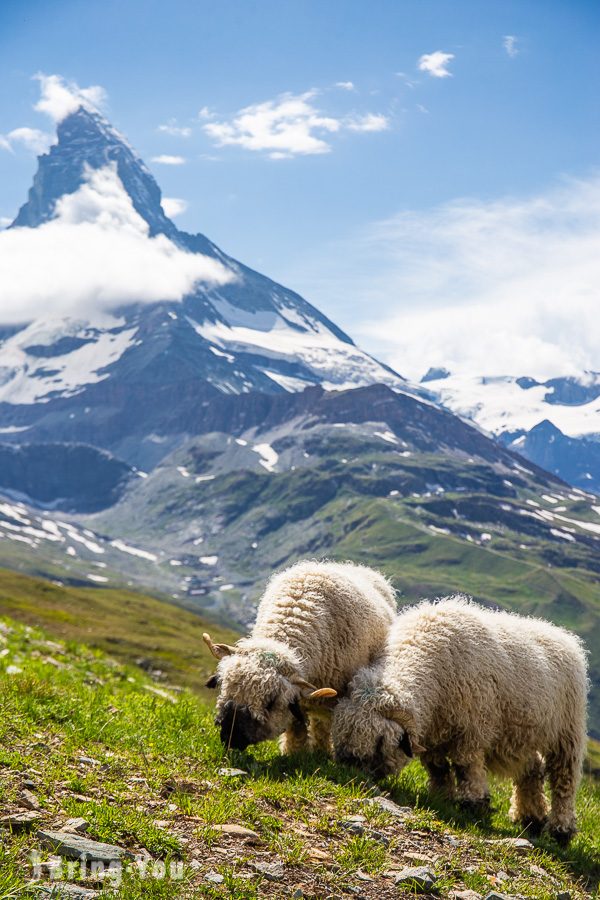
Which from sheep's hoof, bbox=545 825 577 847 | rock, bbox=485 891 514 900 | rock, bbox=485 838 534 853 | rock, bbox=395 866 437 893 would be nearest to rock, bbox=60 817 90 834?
rock, bbox=395 866 437 893

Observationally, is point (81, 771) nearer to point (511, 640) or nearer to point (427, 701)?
point (427, 701)

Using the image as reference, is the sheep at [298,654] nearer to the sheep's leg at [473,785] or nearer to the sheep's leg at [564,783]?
the sheep's leg at [473,785]

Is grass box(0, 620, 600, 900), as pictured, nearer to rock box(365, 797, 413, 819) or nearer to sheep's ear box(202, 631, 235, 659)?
rock box(365, 797, 413, 819)

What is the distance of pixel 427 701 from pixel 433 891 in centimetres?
505

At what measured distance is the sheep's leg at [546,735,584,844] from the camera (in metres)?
13.4

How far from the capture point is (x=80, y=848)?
7602mm

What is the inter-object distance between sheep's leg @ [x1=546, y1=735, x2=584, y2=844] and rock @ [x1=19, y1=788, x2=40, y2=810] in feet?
29.5

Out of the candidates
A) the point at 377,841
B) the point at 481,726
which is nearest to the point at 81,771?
the point at 377,841

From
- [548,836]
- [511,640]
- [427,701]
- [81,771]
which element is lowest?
[548,836]

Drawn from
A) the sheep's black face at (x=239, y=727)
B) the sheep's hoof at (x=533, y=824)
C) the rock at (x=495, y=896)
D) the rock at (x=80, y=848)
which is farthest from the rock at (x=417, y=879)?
the sheep's hoof at (x=533, y=824)

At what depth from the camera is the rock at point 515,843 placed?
413 inches

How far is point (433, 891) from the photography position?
8.42 m

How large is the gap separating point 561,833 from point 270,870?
740cm

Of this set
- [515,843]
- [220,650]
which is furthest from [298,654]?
[515,843]
